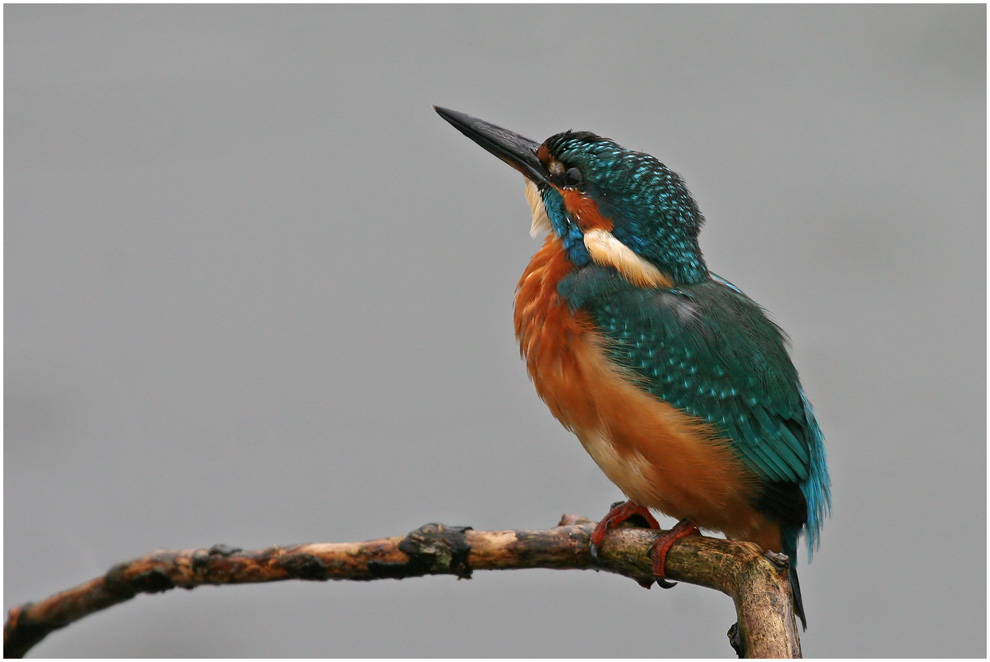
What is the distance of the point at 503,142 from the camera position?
2.77 meters

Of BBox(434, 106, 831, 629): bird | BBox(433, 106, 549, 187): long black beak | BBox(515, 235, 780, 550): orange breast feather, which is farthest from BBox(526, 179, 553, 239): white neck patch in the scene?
BBox(515, 235, 780, 550): orange breast feather

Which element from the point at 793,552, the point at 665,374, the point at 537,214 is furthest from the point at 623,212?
the point at 793,552

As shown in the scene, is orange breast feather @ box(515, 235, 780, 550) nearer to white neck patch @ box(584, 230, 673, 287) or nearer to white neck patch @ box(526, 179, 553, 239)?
white neck patch @ box(584, 230, 673, 287)

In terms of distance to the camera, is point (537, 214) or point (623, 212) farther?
point (537, 214)

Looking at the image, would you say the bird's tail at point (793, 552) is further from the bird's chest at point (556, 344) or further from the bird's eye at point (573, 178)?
the bird's eye at point (573, 178)

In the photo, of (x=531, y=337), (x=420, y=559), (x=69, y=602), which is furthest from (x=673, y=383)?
(x=69, y=602)

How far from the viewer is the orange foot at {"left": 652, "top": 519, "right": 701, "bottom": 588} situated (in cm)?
214

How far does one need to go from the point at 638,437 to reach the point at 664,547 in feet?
0.94

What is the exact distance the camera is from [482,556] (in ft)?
6.69

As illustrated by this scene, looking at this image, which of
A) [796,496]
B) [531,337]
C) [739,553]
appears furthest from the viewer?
[531,337]

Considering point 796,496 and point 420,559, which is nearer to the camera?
point 420,559

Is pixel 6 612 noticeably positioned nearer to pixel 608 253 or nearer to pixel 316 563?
pixel 316 563

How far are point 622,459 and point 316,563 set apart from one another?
0.81m

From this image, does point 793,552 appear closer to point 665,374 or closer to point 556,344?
point 665,374
